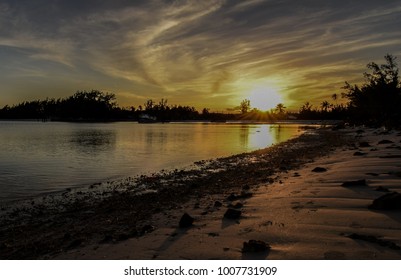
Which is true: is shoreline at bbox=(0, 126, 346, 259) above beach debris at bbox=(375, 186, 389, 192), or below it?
below

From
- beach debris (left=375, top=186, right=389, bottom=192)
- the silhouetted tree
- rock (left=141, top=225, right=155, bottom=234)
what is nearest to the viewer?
rock (left=141, top=225, right=155, bottom=234)

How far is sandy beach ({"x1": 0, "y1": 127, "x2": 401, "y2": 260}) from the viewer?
5.25 m

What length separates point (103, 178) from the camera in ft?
55.9

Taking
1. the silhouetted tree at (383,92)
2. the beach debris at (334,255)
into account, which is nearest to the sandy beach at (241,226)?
the beach debris at (334,255)

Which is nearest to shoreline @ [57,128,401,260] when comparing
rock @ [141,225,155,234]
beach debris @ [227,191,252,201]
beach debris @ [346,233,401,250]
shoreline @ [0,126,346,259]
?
beach debris @ [346,233,401,250]

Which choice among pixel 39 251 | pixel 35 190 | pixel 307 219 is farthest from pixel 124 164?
pixel 307 219

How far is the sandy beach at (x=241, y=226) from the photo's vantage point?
5254 mm

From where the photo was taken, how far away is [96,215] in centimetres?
971

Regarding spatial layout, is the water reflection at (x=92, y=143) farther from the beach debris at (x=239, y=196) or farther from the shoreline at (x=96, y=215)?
the beach debris at (x=239, y=196)

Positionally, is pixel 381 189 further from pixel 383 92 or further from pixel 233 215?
pixel 383 92

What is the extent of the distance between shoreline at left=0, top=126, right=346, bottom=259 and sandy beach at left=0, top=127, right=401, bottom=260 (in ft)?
0.10

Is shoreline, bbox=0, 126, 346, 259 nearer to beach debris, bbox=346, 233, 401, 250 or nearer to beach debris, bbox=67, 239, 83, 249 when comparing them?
beach debris, bbox=67, 239, 83, 249

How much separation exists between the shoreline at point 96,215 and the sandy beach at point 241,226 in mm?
30

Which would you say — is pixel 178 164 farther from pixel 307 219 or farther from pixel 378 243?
pixel 378 243
